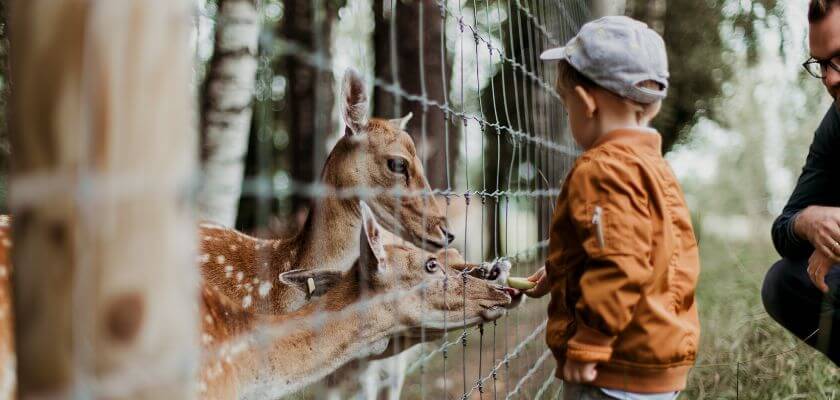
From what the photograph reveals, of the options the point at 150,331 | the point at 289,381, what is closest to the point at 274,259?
the point at 289,381

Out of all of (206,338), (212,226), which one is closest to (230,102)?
(212,226)

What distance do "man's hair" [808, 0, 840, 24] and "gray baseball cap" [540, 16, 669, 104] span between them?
1.24 metres

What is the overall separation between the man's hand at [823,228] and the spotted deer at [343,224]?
133cm

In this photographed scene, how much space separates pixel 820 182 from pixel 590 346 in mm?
2080

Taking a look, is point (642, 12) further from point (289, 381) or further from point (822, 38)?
point (289, 381)

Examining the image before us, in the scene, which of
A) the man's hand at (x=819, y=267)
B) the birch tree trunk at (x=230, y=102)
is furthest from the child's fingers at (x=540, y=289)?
the birch tree trunk at (x=230, y=102)

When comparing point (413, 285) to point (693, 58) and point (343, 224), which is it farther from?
point (693, 58)

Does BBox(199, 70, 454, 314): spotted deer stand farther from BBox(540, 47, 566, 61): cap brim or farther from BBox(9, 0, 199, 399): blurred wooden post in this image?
BBox(9, 0, 199, 399): blurred wooden post

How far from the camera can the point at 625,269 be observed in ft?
6.70

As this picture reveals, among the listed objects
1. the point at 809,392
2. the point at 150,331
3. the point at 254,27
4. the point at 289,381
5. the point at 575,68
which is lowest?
the point at 809,392

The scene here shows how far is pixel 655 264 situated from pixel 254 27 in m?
4.39

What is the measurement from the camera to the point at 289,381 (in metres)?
3.21

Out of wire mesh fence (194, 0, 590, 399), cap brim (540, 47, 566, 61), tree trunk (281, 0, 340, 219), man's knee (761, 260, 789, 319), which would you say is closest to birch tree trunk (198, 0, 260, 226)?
wire mesh fence (194, 0, 590, 399)

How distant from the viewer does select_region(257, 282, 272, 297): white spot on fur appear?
3836 mm
